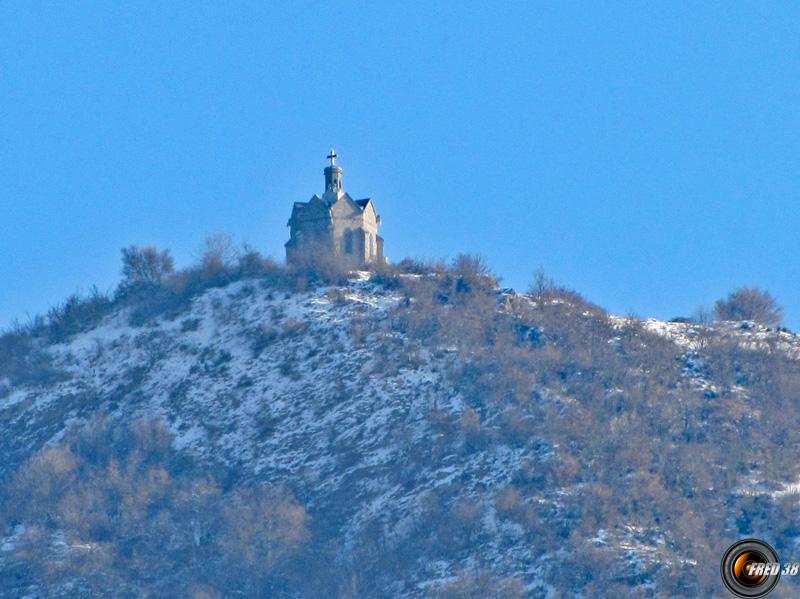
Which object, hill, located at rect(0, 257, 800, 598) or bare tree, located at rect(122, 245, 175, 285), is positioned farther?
bare tree, located at rect(122, 245, 175, 285)

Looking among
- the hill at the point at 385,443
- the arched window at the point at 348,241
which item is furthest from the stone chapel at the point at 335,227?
the hill at the point at 385,443

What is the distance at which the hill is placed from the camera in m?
83.2

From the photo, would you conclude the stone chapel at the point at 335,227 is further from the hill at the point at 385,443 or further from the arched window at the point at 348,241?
the hill at the point at 385,443

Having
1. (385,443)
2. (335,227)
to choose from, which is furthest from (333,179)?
(385,443)

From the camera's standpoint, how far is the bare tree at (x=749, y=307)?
373 feet

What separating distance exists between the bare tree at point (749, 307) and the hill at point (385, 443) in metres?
6.75

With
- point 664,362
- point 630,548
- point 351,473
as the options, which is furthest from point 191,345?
point 630,548

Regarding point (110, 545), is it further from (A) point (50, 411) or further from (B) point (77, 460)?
(A) point (50, 411)

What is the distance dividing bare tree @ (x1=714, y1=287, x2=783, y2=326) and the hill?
675 cm

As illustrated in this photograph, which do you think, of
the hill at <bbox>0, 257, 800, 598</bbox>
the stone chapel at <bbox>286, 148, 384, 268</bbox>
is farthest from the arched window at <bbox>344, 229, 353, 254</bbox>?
the hill at <bbox>0, 257, 800, 598</bbox>

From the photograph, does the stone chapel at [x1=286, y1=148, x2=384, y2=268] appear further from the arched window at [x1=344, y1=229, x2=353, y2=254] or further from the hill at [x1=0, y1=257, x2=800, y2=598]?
the hill at [x1=0, y1=257, x2=800, y2=598]

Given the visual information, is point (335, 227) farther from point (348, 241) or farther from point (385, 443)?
point (385, 443)

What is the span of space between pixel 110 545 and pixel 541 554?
19913mm

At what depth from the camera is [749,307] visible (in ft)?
375
